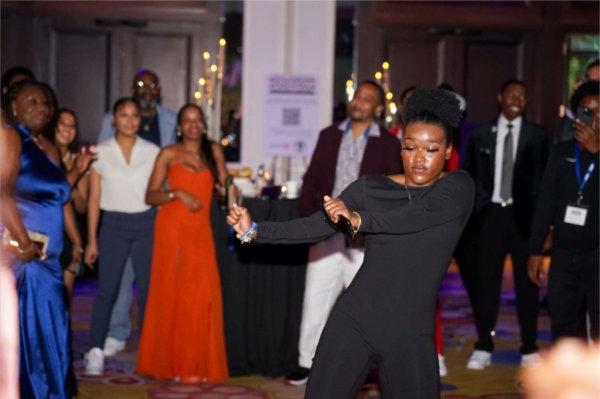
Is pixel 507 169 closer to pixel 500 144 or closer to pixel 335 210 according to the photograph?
pixel 500 144

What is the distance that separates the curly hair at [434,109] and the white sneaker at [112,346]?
3.95 meters

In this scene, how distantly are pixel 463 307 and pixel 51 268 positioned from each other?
5.10m

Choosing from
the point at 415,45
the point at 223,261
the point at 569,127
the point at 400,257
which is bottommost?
the point at 223,261

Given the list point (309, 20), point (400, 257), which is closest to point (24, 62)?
point (309, 20)

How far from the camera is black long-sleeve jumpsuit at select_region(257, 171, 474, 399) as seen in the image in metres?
3.52

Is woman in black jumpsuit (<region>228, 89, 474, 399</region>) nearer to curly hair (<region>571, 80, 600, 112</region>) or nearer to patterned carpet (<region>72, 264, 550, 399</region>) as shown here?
patterned carpet (<region>72, 264, 550, 399</region>)

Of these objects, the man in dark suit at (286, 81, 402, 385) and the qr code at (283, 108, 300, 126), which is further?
the qr code at (283, 108, 300, 126)

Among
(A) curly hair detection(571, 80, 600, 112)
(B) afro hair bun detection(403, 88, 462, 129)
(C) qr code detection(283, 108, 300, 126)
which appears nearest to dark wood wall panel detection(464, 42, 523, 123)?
(C) qr code detection(283, 108, 300, 126)

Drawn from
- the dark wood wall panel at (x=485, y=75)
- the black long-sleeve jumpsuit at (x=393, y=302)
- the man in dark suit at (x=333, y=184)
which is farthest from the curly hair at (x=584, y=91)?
the dark wood wall panel at (x=485, y=75)

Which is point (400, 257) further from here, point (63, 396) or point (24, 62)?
point (24, 62)

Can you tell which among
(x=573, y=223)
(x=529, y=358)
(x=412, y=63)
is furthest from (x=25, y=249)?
(x=412, y=63)

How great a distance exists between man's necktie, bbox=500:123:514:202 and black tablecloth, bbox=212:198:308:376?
1.43 meters

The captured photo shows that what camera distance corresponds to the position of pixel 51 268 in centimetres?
533

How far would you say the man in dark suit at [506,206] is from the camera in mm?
6797
